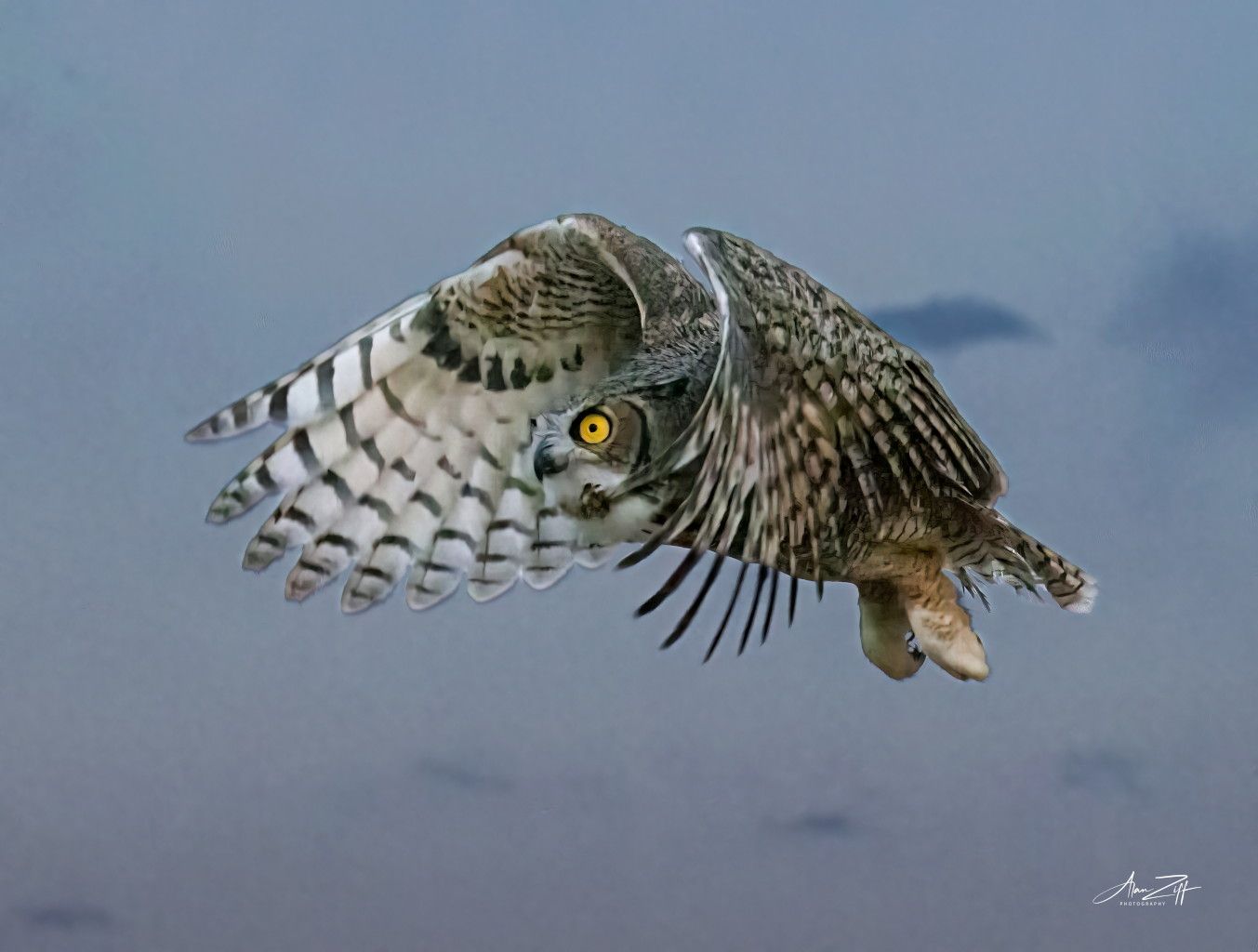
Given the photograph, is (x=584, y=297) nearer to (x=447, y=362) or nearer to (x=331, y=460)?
(x=447, y=362)

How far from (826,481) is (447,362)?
1381 mm

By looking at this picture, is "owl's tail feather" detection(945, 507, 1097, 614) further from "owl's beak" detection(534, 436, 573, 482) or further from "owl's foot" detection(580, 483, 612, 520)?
"owl's beak" detection(534, 436, 573, 482)

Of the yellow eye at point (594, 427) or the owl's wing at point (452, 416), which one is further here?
the owl's wing at point (452, 416)

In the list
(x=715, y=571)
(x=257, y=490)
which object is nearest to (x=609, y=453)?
(x=715, y=571)

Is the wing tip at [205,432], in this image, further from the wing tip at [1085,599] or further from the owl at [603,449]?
the wing tip at [1085,599]

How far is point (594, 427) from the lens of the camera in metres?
4.00

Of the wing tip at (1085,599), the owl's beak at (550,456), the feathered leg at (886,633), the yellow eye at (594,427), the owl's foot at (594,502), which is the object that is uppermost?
the yellow eye at (594,427)

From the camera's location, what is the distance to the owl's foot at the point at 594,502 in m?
4.18

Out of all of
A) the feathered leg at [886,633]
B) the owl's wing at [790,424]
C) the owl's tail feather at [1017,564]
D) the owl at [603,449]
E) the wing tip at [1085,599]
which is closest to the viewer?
the owl's wing at [790,424]

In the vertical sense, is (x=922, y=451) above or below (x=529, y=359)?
below

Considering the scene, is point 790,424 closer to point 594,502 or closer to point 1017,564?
point 594,502

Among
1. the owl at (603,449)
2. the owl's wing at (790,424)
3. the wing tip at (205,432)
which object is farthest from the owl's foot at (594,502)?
the wing tip at (205,432)

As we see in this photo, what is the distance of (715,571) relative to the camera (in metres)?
3.38

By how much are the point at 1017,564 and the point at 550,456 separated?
5.51 feet
